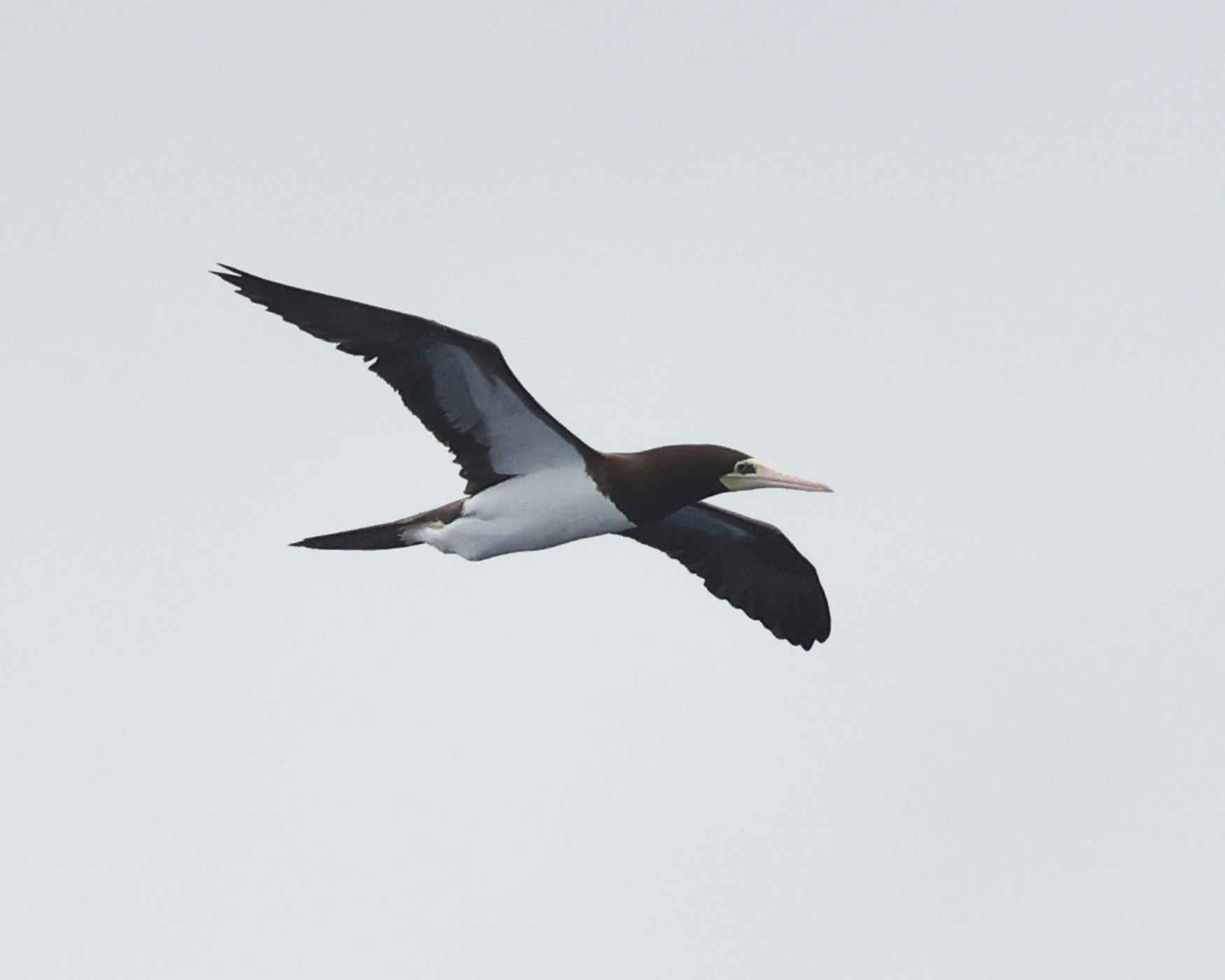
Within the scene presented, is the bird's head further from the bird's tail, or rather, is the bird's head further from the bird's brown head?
the bird's tail

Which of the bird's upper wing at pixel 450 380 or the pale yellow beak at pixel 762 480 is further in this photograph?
the pale yellow beak at pixel 762 480

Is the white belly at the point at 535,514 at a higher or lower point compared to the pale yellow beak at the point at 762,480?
lower

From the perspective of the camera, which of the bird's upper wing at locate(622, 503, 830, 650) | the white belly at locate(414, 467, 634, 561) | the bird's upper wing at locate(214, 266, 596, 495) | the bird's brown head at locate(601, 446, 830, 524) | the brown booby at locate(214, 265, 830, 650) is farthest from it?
the bird's upper wing at locate(622, 503, 830, 650)

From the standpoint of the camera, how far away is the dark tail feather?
20.6 meters

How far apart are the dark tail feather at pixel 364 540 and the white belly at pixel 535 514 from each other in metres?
0.64

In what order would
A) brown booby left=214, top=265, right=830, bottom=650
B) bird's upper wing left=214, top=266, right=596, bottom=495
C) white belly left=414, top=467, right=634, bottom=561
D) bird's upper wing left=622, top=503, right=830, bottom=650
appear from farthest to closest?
bird's upper wing left=622, top=503, right=830, bottom=650 → white belly left=414, top=467, right=634, bottom=561 → brown booby left=214, top=265, right=830, bottom=650 → bird's upper wing left=214, top=266, right=596, bottom=495

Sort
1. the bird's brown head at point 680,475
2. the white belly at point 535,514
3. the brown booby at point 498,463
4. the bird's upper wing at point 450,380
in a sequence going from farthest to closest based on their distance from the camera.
A: the white belly at point 535,514, the bird's brown head at point 680,475, the brown booby at point 498,463, the bird's upper wing at point 450,380

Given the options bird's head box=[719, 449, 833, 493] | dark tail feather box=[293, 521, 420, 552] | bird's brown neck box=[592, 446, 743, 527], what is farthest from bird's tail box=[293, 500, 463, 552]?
bird's head box=[719, 449, 833, 493]

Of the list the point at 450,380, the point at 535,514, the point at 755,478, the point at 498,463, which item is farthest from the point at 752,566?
the point at 450,380

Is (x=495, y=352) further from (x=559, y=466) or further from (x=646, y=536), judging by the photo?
(x=646, y=536)

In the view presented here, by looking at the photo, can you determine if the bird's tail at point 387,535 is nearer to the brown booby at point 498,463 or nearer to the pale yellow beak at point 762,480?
the brown booby at point 498,463

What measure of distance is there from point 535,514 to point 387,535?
1.66 metres

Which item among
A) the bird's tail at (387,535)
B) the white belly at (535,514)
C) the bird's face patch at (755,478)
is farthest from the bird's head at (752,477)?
the bird's tail at (387,535)

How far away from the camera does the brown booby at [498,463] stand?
1872 centimetres
